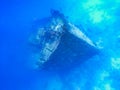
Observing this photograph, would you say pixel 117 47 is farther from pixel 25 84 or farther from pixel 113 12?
pixel 25 84

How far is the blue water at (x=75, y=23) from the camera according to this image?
11.7 meters

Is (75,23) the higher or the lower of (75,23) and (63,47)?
the higher

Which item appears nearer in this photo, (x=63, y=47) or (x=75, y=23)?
(x=63, y=47)

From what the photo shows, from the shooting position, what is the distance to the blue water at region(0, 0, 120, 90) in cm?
1169

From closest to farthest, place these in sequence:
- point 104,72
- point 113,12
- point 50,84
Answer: point 104,72 → point 50,84 → point 113,12

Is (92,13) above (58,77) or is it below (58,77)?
above

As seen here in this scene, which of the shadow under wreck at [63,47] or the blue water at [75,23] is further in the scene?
the blue water at [75,23]

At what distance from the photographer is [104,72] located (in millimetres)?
11594

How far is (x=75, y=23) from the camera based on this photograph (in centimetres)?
1366

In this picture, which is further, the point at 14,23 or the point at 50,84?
the point at 14,23

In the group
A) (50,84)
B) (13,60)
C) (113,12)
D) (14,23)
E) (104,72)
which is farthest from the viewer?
(14,23)

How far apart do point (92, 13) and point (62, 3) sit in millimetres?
2366

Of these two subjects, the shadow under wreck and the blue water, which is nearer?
the shadow under wreck

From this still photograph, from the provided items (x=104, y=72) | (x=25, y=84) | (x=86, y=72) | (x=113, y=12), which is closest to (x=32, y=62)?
(x=25, y=84)
